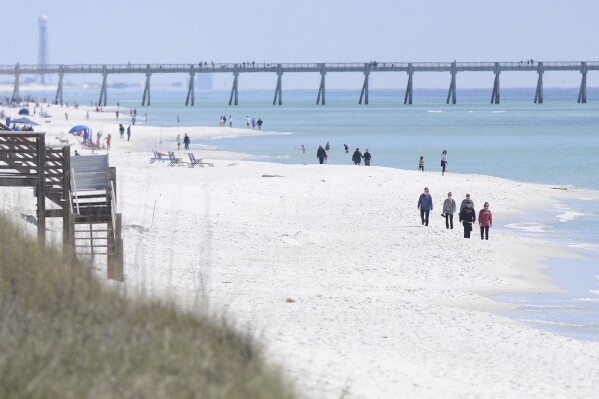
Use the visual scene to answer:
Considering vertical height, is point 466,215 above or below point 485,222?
above

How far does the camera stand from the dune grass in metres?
7.52

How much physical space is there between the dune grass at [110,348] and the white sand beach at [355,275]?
52 cm

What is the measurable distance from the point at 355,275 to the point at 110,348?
38.1ft

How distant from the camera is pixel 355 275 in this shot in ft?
64.2

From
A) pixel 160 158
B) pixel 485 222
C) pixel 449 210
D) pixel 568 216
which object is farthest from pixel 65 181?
pixel 160 158

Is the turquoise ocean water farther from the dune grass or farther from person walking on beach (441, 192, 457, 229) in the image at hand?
the dune grass

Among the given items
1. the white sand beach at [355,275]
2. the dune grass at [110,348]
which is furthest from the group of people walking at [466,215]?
the dune grass at [110,348]

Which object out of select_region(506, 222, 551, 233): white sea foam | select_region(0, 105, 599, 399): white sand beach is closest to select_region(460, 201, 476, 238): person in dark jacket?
select_region(0, 105, 599, 399): white sand beach

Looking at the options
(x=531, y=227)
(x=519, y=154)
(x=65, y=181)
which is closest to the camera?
(x=65, y=181)

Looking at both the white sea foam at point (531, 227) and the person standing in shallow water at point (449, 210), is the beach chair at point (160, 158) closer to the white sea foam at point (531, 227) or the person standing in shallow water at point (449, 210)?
the white sea foam at point (531, 227)

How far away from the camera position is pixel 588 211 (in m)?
32.3

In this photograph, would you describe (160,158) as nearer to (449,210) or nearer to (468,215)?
(449,210)

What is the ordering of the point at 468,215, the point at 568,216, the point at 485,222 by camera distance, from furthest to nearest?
the point at 568,216, the point at 485,222, the point at 468,215

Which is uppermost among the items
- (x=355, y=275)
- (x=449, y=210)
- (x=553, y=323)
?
(x=449, y=210)
